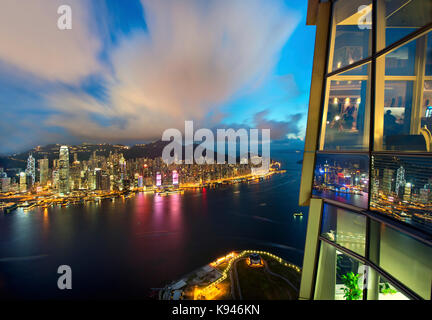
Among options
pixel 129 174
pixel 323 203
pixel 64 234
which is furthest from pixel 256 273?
pixel 129 174

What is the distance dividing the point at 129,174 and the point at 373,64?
39.9m

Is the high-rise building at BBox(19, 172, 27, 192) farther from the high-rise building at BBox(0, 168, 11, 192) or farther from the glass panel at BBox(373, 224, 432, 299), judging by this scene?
the glass panel at BBox(373, 224, 432, 299)

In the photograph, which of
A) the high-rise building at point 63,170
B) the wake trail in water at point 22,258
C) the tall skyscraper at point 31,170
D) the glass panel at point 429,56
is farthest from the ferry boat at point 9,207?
the glass panel at point 429,56

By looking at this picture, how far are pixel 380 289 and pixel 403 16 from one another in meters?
1.90

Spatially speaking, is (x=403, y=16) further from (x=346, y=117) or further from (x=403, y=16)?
(x=346, y=117)

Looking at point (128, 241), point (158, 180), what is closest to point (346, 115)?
point (128, 241)

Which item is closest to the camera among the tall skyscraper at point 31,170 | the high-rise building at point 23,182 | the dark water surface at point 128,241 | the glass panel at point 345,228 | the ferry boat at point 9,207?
the glass panel at point 345,228

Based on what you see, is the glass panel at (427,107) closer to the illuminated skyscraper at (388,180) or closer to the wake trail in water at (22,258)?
the illuminated skyscraper at (388,180)

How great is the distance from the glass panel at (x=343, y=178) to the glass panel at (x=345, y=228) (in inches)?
4.2

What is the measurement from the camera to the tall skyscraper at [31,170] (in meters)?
27.9

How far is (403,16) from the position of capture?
1.21 metres

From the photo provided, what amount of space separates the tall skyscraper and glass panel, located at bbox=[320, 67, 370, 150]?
39165mm

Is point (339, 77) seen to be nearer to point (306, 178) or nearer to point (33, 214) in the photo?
point (306, 178)

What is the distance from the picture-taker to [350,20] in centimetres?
159
